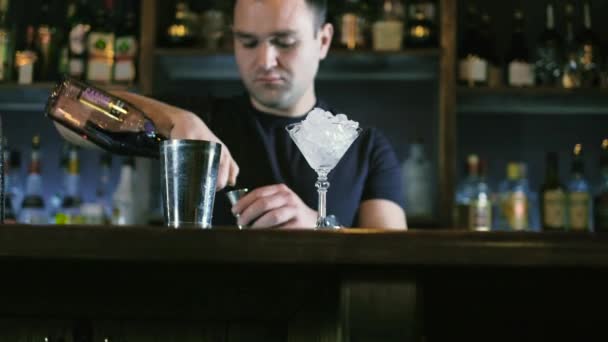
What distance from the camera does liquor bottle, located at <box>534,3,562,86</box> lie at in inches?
98.9

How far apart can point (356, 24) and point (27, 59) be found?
41.4 inches

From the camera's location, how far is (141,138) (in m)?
1.19

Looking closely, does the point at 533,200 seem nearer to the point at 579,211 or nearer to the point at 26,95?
the point at 579,211

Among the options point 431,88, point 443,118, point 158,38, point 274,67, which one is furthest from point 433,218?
point 158,38

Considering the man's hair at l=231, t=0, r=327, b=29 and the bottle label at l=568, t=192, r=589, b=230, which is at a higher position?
the man's hair at l=231, t=0, r=327, b=29

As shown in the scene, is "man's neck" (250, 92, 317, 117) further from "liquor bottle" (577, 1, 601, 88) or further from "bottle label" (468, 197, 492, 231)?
"liquor bottle" (577, 1, 601, 88)

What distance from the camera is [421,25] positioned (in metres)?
2.57

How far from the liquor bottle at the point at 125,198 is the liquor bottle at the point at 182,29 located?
1.32 feet

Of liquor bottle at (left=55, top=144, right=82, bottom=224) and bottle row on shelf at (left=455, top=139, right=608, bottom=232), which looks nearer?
bottle row on shelf at (left=455, top=139, right=608, bottom=232)

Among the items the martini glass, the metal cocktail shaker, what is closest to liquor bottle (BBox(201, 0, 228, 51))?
the martini glass

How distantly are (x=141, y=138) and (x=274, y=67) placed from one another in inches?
26.4

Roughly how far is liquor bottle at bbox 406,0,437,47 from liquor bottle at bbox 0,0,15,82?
1.28m

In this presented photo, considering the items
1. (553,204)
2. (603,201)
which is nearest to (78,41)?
(553,204)

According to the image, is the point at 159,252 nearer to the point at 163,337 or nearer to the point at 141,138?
the point at 163,337
